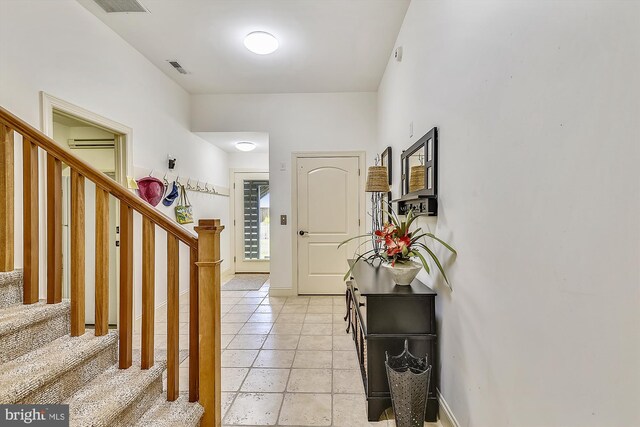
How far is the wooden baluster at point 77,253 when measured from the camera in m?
1.55

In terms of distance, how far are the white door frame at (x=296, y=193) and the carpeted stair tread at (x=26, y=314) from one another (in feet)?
9.15

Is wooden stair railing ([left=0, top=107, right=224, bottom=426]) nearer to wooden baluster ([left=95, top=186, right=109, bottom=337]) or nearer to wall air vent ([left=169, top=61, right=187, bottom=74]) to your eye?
wooden baluster ([left=95, top=186, right=109, bottom=337])

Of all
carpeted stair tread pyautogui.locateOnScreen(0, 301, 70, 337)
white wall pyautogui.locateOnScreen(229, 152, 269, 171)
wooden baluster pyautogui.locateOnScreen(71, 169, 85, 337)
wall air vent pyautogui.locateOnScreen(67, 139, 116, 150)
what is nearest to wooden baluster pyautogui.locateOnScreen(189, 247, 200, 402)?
wooden baluster pyautogui.locateOnScreen(71, 169, 85, 337)

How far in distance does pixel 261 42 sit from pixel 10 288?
2493 mm

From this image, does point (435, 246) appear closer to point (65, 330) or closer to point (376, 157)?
point (65, 330)

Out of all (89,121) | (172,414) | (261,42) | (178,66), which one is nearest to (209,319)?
(172,414)

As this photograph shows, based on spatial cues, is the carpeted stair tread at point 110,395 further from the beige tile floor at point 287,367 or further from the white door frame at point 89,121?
the beige tile floor at point 287,367

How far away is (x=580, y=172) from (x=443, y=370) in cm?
134

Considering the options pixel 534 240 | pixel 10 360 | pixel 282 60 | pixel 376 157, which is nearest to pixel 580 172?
pixel 534 240

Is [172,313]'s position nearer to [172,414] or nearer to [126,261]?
[126,261]

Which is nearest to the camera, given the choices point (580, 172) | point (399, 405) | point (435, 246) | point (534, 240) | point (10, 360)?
point (580, 172)

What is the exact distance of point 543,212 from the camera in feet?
3.04

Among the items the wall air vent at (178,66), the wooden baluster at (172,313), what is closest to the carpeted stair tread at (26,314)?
the wooden baluster at (172,313)

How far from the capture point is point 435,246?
1.87 metres
